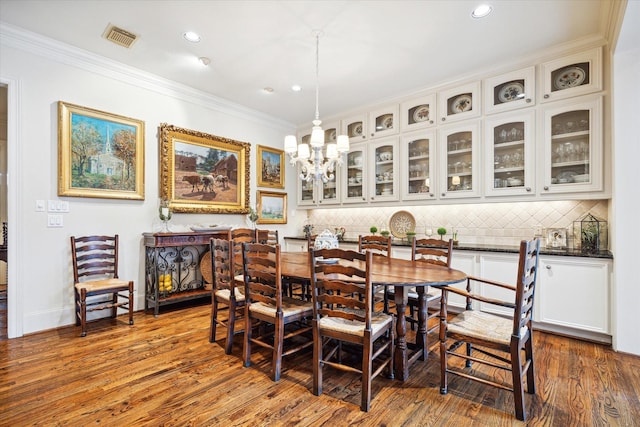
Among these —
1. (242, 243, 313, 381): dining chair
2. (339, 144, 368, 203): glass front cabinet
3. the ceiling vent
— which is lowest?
(242, 243, 313, 381): dining chair

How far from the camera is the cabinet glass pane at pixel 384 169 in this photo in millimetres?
4551

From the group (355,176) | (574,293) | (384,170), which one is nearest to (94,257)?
(355,176)

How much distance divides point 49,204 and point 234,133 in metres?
2.50

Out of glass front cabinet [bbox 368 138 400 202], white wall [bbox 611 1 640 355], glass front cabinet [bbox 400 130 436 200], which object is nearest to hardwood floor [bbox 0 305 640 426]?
white wall [bbox 611 1 640 355]

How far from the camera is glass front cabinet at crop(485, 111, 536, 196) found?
3.38 metres

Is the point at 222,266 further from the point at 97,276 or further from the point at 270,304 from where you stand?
the point at 97,276

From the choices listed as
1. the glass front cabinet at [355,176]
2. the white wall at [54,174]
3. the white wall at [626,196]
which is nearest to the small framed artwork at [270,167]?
the glass front cabinet at [355,176]

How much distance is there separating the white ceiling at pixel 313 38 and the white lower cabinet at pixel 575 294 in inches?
85.3

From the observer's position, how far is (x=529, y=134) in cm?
339

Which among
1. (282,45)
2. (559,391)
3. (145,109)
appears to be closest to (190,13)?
(282,45)

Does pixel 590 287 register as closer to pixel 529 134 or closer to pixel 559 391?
pixel 559 391

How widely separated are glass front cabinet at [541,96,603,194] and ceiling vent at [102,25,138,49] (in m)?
4.27

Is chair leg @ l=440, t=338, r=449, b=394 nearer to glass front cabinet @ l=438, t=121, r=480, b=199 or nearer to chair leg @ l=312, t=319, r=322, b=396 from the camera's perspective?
chair leg @ l=312, t=319, r=322, b=396

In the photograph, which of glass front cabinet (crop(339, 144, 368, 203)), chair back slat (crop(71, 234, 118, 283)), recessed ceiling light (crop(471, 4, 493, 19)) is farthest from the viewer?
glass front cabinet (crop(339, 144, 368, 203))
